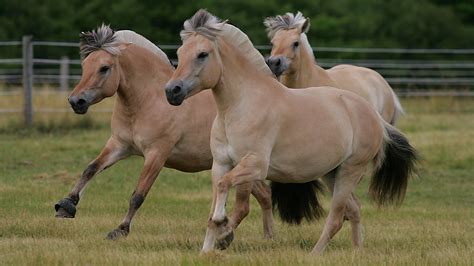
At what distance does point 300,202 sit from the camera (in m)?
9.59

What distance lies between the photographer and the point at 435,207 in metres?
12.4

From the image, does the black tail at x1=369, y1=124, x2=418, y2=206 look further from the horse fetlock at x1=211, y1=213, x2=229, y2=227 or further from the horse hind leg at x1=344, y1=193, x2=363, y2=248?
the horse fetlock at x1=211, y1=213, x2=229, y2=227

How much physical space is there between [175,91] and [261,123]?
698 millimetres

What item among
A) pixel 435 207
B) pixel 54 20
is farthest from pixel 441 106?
pixel 54 20

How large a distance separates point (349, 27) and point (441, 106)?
1422cm

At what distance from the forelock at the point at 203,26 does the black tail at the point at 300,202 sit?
2395 mm

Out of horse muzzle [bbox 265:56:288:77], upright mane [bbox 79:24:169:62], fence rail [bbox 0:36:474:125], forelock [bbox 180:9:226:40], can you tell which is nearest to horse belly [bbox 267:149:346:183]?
forelock [bbox 180:9:226:40]

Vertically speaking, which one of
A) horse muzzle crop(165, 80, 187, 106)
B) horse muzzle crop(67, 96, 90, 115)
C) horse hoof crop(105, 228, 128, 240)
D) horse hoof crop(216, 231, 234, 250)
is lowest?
horse hoof crop(105, 228, 128, 240)

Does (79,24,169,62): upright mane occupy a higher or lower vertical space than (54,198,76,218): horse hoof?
higher

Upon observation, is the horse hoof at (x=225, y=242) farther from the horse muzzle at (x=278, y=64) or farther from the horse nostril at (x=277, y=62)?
the horse nostril at (x=277, y=62)

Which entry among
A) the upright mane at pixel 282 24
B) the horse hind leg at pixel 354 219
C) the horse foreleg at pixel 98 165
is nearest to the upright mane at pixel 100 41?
the horse foreleg at pixel 98 165

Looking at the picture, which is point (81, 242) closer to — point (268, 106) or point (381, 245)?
Answer: point (268, 106)

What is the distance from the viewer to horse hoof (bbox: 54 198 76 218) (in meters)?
8.73

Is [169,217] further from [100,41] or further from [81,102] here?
[100,41]
